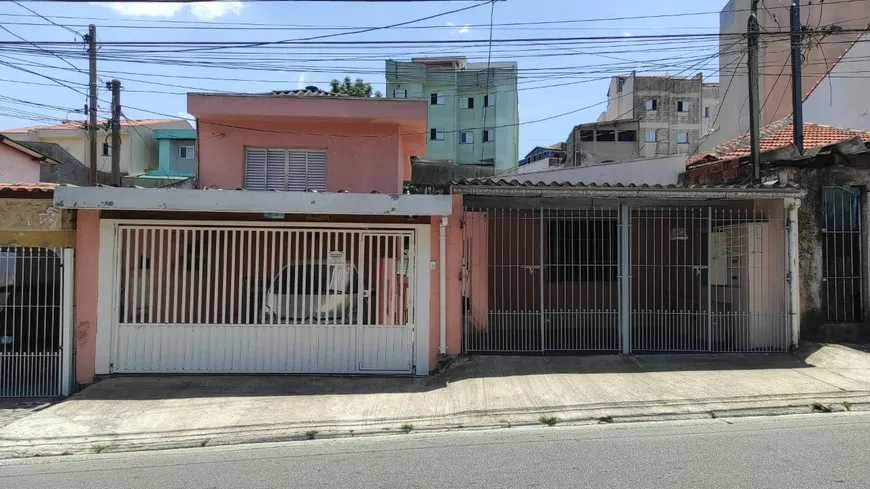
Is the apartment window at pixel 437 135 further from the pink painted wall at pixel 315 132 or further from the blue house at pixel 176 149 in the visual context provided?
the pink painted wall at pixel 315 132

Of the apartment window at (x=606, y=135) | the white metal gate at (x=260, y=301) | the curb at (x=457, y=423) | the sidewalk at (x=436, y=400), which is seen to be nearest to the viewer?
the curb at (x=457, y=423)

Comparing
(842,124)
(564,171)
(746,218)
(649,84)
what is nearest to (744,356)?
(746,218)

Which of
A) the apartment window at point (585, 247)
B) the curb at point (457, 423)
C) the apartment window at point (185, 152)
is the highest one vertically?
the apartment window at point (185, 152)

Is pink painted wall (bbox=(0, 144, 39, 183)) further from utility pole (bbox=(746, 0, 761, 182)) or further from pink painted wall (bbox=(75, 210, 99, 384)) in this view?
utility pole (bbox=(746, 0, 761, 182))

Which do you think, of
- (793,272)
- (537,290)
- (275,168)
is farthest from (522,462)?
(275,168)

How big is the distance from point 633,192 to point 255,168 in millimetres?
6930

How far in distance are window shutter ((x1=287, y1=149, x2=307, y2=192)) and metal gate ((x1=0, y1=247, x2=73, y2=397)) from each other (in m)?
4.21

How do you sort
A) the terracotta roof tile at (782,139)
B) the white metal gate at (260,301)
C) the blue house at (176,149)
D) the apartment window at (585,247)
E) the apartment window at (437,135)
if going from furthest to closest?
the apartment window at (437,135) → the blue house at (176,149) → the terracotta roof tile at (782,139) → the apartment window at (585,247) → the white metal gate at (260,301)

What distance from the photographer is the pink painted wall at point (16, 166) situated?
1398 cm

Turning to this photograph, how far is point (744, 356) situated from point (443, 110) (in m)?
32.1

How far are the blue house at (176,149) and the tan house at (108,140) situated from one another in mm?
584

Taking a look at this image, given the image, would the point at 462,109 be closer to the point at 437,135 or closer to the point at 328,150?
the point at 437,135

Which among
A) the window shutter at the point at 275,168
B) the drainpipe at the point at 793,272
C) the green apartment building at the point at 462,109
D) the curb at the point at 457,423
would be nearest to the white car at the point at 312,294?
the curb at the point at 457,423

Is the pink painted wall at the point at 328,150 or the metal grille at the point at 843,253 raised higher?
the pink painted wall at the point at 328,150
